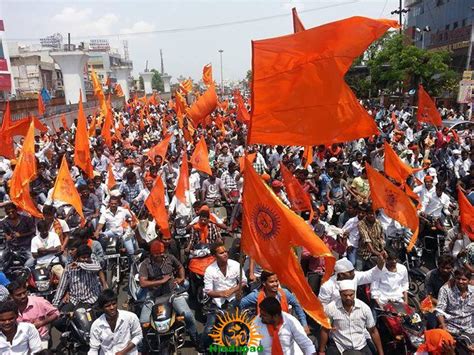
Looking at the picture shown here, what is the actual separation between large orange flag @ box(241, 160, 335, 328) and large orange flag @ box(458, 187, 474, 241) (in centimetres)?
311

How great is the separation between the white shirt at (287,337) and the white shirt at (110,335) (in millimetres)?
1334

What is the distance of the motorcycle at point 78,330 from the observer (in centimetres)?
464

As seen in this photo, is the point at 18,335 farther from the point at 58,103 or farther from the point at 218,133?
the point at 58,103

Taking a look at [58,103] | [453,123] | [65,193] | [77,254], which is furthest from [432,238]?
[58,103]

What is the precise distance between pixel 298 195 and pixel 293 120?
11.8 feet

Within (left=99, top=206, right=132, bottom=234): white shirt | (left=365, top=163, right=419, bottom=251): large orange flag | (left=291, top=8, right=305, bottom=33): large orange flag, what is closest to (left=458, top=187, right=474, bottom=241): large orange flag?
(left=365, top=163, right=419, bottom=251): large orange flag

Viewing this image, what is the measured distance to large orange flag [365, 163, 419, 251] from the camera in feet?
20.0

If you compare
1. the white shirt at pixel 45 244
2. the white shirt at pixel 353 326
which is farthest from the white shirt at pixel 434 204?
the white shirt at pixel 45 244

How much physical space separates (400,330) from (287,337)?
1534 millimetres

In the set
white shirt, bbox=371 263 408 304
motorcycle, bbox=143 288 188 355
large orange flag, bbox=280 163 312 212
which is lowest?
motorcycle, bbox=143 288 188 355

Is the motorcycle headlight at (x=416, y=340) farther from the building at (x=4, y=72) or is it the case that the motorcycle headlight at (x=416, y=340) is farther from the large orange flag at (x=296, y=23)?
the building at (x=4, y=72)

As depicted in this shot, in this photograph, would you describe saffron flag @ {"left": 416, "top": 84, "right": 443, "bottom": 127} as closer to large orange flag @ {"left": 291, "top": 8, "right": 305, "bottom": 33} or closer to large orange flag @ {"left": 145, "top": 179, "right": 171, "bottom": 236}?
large orange flag @ {"left": 145, "top": 179, "right": 171, "bottom": 236}

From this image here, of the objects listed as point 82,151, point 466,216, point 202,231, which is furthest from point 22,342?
point 82,151

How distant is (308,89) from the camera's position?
3920 millimetres
